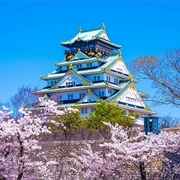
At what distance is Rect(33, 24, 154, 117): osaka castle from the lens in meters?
39.2

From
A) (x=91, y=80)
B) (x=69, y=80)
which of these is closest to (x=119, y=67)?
(x=91, y=80)

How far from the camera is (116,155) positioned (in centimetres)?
1054

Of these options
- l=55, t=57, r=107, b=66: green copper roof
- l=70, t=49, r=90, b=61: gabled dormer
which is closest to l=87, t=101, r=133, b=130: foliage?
l=55, t=57, r=107, b=66: green copper roof

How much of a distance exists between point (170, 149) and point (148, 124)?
16.4 ft

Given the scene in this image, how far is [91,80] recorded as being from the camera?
41.2 meters

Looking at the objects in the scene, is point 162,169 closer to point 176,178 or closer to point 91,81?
point 176,178

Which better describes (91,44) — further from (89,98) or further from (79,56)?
(89,98)

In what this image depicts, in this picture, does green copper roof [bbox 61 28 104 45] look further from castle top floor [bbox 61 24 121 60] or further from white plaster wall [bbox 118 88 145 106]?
white plaster wall [bbox 118 88 145 106]

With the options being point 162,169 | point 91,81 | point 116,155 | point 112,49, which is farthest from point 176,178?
point 112,49

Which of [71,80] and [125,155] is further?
[71,80]

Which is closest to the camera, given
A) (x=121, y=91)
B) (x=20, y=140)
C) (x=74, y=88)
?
(x=20, y=140)

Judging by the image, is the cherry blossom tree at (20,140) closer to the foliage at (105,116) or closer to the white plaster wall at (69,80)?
the foliage at (105,116)

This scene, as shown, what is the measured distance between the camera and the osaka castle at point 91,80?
129 feet

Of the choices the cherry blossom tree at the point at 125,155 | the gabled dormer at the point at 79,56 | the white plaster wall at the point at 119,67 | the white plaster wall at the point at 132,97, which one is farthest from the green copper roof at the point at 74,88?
the cherry blossom tree at the point at 125,155
